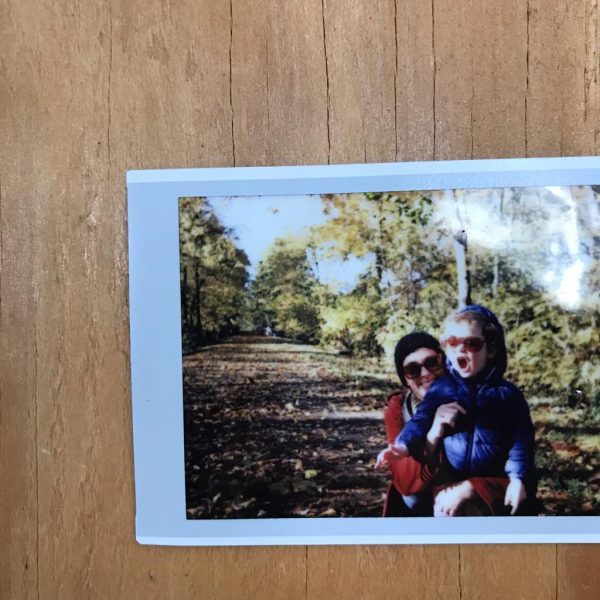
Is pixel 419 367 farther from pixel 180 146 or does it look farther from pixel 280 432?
pixel 180 146

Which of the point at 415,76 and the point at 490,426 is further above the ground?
the point at 415,76

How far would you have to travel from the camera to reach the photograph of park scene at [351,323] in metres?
0.50

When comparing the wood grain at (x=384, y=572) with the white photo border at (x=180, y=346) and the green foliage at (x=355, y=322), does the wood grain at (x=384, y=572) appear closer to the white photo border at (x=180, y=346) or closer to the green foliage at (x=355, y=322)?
the white photo border at (x=180, y=346)

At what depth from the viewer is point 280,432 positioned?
52 centimetres

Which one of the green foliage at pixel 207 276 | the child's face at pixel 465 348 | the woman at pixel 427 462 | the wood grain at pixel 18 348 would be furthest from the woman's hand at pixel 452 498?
the wood grain at pixel 18 348

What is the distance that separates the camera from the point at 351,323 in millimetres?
513

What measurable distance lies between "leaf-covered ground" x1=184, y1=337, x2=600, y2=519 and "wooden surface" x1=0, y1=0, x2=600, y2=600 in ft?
0.16

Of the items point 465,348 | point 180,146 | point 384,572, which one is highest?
point 180,146

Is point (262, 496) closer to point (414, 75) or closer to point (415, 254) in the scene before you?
point (415, 254)

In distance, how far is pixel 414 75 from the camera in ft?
1.68

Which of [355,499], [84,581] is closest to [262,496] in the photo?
[355,499]

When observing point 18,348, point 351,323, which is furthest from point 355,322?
point 18,348

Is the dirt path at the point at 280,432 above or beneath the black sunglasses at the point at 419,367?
beneath

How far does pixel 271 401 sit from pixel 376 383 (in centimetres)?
10
